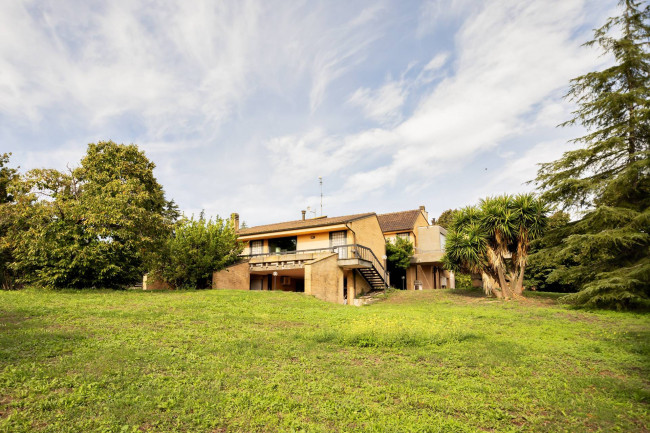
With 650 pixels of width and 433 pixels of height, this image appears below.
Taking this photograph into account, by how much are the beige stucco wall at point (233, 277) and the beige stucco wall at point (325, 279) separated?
20.3 feet

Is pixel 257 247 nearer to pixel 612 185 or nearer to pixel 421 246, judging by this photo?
pixel 421 246

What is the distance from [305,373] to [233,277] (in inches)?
742

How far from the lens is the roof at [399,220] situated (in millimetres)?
35875

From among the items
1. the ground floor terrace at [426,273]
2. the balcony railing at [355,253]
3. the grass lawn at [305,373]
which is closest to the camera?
the grass lawn at [305,373]

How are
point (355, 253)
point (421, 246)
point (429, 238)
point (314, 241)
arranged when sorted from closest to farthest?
point (355, 253) → point (314, 241) → point (429, 238) → point (421, 246)

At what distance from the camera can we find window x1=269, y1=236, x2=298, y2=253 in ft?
104

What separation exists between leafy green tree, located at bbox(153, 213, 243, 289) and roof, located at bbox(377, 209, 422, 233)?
18576mm

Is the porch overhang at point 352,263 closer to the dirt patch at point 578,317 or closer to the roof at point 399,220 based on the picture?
the dirt patch at point 578,317

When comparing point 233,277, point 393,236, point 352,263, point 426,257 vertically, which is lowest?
point 233,277

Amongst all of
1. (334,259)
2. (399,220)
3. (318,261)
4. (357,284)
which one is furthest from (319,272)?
(399,220)

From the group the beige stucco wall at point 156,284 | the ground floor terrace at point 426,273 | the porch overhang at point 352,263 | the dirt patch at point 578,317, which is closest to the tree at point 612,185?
the dirt patch at point 578,317

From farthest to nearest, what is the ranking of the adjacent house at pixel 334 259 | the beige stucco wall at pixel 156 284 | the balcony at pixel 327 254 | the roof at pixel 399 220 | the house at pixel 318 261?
the roof at pixel 399 220 < the balcony at pixel 327 254 < the adjacent house at pixel 334 259 < the house at pixel 318 261 < the beige stucco wall at pixel 156 284

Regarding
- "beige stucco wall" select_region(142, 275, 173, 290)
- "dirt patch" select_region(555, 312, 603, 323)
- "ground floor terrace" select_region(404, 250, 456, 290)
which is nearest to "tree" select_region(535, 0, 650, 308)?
"dirt patch" select_region(555, 312, 603, 323)

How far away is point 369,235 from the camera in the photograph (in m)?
30.0
